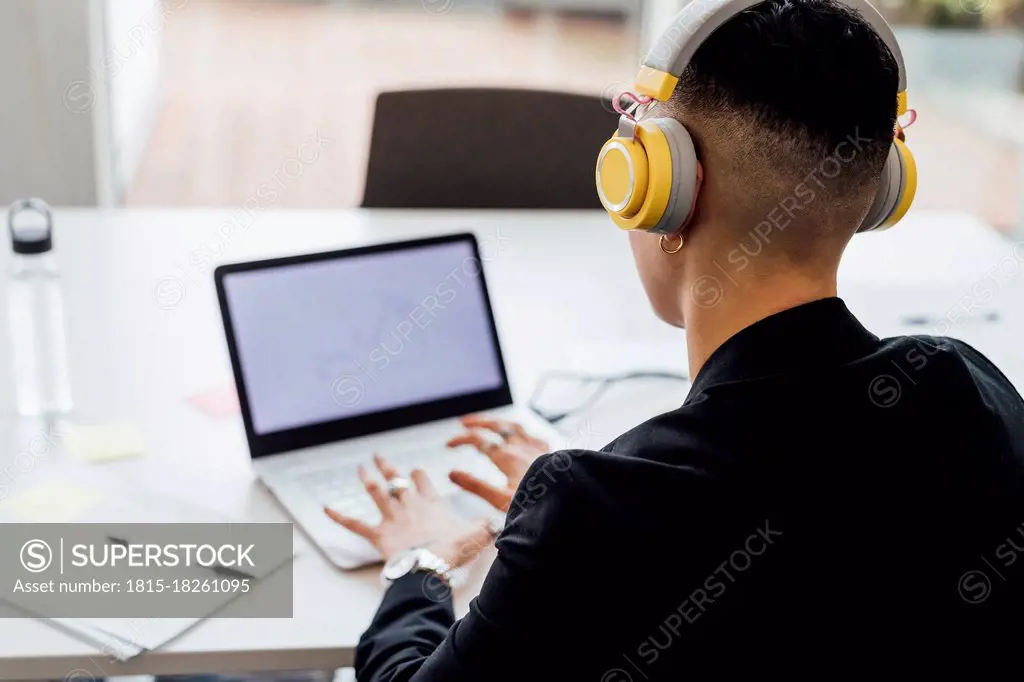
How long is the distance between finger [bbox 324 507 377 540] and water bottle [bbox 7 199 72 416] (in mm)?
417

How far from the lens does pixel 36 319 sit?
1.57m

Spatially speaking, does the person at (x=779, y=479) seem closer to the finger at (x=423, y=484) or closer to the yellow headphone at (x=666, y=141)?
the yellow headphone at (x=666, y=141)

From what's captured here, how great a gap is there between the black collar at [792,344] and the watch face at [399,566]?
363 mm

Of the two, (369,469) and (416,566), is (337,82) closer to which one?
(369,469)

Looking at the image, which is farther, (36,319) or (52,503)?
(36,319)

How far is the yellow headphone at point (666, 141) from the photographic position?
0.94 meters

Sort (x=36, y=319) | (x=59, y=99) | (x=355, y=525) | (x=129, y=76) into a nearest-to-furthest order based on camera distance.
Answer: (x=355, y=525), (x=36, y=319), (x=59, y=99), (x=129, y=76)

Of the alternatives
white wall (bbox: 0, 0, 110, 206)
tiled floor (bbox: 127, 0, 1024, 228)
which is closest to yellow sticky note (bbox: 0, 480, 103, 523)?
white wall (bbox: 0, 0, 110, 206)

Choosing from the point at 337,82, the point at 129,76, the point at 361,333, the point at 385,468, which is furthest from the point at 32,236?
the point at 337,82

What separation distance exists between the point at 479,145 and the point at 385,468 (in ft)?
3.24

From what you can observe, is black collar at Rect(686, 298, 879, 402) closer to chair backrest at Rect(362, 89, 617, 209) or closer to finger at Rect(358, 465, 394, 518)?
finger at Rect(358, 465, 394, 518)

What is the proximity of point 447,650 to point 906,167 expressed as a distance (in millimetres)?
597

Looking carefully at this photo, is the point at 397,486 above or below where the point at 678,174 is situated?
below

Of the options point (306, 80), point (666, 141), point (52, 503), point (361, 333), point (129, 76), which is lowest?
point (306, 80)
